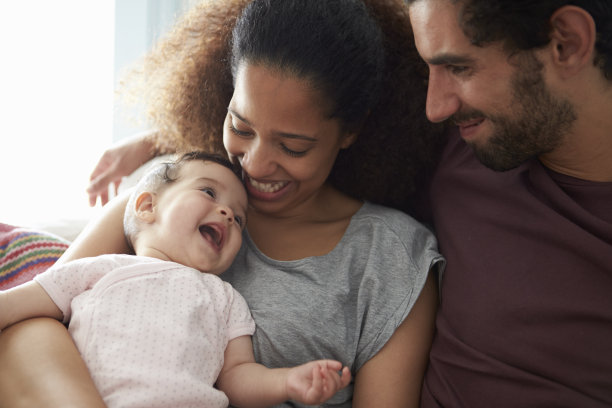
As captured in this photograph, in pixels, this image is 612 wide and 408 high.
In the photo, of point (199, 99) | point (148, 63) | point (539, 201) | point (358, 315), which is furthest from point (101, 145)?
point (539, 201)

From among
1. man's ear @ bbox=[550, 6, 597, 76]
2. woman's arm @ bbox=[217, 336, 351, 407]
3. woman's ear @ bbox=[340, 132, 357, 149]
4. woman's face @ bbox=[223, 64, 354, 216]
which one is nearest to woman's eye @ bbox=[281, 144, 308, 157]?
woman's face @ bbox=[223, 64, 354, 216]

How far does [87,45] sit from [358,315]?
81.1 inches

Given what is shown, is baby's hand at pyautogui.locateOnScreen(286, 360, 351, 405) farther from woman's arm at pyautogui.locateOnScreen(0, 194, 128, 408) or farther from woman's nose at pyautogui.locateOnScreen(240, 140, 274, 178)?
woman's nose at pyautogui.locateOnScreen(240, 140, 274, 178)

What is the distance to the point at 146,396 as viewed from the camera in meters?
1.21

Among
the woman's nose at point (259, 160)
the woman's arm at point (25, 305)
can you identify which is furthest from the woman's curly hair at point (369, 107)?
the woman's arm at point (25, 305)

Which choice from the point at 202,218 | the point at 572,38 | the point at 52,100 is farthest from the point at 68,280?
the point at 52,100

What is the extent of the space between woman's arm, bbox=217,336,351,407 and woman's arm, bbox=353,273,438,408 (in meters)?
0.20

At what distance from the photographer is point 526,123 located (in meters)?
1.39

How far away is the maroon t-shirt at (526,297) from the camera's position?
1295 millimetres

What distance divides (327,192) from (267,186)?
0.24 m

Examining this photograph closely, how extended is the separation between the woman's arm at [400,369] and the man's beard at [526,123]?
1.22 feet

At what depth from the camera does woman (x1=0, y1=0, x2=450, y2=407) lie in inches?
56.4

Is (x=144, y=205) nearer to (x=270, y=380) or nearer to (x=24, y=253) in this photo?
(x=24, y=253)

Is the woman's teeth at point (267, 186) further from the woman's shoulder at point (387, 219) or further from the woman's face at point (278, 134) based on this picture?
the woman's shoulder at point (387, 219)
